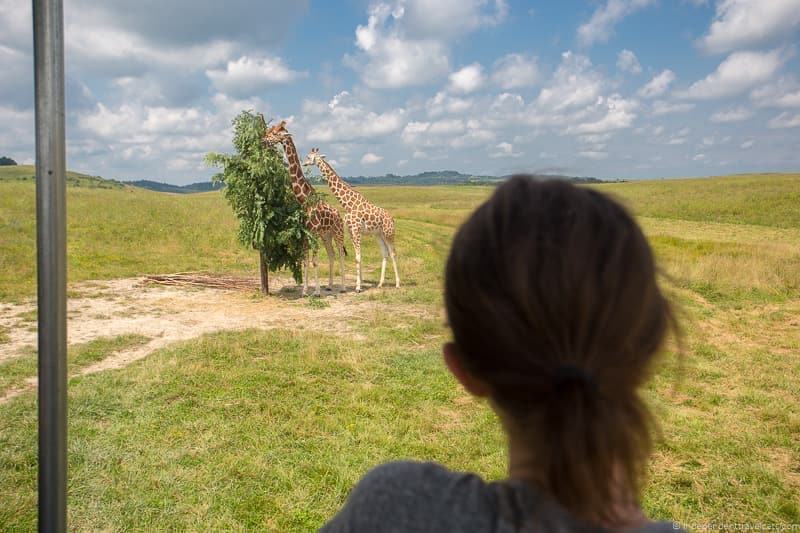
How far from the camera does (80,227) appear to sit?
17906 millimetres

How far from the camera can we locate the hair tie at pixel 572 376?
2.91ft

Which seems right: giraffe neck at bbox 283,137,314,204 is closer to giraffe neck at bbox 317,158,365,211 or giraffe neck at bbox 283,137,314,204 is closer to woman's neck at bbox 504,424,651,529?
giraffe neck at bbox 317,158,365,211

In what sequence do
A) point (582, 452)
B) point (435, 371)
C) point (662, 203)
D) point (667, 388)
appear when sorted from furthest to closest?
point (662, 203) < point (435, 371) < point (667, 388) < point (582, 452)

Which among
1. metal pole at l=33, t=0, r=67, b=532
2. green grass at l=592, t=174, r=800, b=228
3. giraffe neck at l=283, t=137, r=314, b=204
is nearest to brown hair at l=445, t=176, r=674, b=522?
metal pole at l=33, t=0, r=67, b=532

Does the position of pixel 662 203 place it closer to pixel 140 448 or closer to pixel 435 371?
pixel 435 371

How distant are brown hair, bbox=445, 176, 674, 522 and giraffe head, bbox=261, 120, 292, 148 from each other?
33.2 ft

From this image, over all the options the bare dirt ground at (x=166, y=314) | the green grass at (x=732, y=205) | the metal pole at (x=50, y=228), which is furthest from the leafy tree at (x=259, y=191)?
the green grass at (x=732, y=205)

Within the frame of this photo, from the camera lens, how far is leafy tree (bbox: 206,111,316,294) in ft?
33.7

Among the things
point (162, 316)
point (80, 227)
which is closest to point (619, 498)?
point (162, 316)

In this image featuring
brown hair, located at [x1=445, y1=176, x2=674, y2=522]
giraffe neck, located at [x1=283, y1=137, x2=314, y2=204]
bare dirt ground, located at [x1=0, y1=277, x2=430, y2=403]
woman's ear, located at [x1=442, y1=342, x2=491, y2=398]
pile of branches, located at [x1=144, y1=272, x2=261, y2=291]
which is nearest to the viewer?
brown hair, located at [x1=445, y1=176, x2=674, y2=522]

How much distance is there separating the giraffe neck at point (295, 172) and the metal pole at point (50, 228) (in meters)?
9.88

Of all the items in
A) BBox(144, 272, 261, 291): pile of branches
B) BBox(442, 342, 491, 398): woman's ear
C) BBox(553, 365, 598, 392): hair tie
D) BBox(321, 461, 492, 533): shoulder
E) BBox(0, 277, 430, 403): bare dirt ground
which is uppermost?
BBox(553, 365, 598, 392): hair tie

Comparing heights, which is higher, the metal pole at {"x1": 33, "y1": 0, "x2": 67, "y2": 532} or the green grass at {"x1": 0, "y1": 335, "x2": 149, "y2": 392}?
the metal pole at {"x1": 33, "y1": 0, "x2": 67, "y2": 532}

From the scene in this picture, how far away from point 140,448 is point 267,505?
1.35 m
